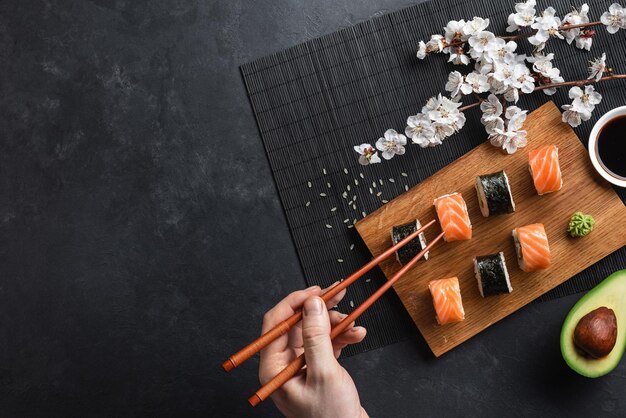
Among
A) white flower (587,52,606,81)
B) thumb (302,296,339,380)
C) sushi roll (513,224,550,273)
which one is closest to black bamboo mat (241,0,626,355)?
white flower (587,52,606,81)

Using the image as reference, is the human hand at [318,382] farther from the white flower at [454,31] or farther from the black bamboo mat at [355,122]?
the white flower at [454,31]

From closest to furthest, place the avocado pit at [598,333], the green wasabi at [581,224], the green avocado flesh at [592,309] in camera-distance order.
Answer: the avocado pit at [598,333] → the green avocado flesh at [592,309] → the green wasabi at [581,224]

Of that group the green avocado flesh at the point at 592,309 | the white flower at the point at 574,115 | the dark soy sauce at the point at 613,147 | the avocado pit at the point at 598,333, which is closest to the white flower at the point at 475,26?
the white flower at the point at 574,115

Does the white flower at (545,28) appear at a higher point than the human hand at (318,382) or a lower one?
higher

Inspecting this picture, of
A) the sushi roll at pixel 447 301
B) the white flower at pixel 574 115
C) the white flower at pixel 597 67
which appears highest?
the white flower at pixel 597 67

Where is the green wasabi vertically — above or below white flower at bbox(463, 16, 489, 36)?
below

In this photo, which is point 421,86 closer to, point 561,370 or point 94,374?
point 561,370

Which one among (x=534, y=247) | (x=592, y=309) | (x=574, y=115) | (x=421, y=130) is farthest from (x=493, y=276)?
(x=574, y=115)

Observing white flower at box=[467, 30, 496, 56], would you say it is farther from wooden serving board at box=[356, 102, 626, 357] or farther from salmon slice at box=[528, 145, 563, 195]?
salmon slice at box=[528, 145, 563, 195]
